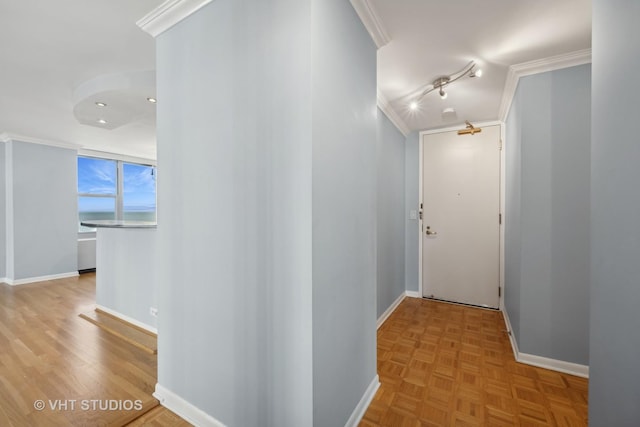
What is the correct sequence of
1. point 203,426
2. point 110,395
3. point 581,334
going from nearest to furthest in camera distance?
point 203,426
point 110,395
point 581,334

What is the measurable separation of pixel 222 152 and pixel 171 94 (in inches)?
24.8

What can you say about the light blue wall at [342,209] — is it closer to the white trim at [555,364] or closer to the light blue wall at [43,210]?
the white trim at [555,364]

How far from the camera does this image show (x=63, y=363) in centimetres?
213

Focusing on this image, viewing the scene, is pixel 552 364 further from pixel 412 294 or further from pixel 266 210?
pixel 266 210

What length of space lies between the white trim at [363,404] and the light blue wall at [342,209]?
0.03m

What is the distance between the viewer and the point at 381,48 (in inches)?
76.4

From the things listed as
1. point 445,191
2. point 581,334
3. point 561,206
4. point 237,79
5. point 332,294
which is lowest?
point 581,334

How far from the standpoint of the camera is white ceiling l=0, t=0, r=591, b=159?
157 cm

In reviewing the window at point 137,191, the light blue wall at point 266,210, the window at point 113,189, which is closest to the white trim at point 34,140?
the window at point 113,189

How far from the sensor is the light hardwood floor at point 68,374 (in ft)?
5.24

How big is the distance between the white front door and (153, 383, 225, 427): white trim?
307 cm

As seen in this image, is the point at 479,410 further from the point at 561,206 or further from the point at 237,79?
the point at 237,79

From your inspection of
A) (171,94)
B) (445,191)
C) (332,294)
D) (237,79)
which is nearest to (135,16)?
(171,94)

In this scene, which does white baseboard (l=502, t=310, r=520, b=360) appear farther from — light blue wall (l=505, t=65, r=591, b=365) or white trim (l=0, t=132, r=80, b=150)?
white trim (l=0, t=132, r=80, b=150)
